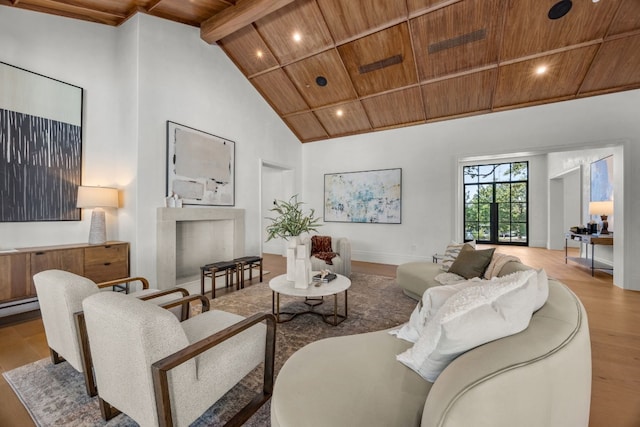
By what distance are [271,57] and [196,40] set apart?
1189 millimetres

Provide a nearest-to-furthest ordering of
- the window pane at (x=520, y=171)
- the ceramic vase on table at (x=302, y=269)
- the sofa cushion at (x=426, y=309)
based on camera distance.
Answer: the sofa cushion at (x=426, y=309) → the ceramic vase on table at (x=302, y=269) → the window pane at (x=520, y=171)

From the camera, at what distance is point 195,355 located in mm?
1164

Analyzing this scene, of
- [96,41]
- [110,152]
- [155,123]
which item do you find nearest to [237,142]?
[155,123]

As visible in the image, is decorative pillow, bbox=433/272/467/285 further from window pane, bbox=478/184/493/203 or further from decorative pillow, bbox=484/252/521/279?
window pane, bbox=478/184/493/203

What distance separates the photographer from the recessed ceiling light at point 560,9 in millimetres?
3126

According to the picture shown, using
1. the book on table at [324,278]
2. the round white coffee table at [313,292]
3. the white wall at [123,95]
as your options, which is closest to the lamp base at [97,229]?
the white wall at [123,95]

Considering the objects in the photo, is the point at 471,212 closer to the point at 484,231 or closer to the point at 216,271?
the point at 484,231

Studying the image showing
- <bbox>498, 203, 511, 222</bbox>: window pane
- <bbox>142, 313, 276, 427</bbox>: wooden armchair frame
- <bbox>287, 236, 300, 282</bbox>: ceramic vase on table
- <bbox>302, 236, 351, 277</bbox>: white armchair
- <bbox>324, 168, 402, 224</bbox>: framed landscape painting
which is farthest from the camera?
<bbox>498, 203, 511, 222</bbox>: window pane

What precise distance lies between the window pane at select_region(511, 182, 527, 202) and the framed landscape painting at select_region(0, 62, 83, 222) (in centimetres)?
1123

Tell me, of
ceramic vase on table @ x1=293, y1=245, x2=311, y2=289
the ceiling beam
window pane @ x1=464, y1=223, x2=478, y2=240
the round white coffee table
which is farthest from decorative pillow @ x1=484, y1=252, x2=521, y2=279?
window pane @ x1=464, y1=223, x2=478, y2=240

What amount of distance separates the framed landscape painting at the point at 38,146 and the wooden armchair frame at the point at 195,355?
2.76 meters

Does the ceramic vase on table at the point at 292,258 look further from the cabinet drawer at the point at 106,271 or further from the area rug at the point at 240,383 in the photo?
the cabinet drawer at the point at 106,271

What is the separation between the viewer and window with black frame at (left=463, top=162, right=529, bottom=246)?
888cm

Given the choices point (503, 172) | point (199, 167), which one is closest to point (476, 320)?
point (199, 167)
